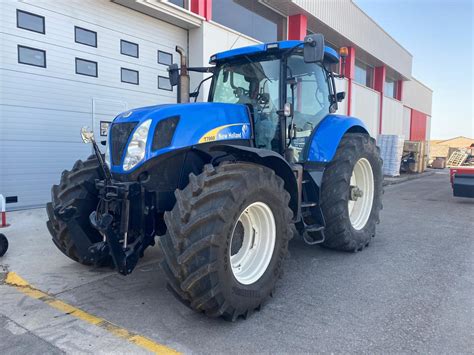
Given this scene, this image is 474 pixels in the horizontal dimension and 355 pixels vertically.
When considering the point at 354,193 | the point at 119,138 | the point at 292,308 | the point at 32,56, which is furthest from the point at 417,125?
the point at 119,138

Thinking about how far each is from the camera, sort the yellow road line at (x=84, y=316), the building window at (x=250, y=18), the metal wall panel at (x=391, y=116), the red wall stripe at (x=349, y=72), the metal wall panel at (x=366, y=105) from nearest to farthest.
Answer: the yellow road line at (x=84, y=316) < the building window at (x=250, y=18) < the red wall stripe at (x=349, y=72) < the metal wall panel at (x=366, y=105) < the metal wall panel at (x=391, y=116)

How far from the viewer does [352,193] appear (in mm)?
4848

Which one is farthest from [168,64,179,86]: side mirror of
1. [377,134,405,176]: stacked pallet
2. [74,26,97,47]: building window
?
[377,134,405,176]: stacked pallet

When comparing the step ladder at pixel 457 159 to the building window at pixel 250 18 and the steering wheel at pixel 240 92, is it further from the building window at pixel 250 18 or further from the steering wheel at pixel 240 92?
the steering wheel at pixel 240 92

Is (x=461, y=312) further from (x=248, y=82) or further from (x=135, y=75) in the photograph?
(x=135, y=75)

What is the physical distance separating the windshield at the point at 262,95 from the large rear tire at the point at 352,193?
2.87 feet

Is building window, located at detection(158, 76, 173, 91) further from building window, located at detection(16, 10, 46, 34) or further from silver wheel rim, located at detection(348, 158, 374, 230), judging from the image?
silver wheel rim, located at detection(348, 158, 374, 230)

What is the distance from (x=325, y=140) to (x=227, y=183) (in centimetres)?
204

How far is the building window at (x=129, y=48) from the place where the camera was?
8812mm

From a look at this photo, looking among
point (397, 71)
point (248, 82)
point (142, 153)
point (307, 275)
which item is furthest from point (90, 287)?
Answer: point (397, 71)

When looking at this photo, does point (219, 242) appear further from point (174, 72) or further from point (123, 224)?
point (174, 72)

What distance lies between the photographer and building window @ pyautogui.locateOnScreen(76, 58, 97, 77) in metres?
8.05

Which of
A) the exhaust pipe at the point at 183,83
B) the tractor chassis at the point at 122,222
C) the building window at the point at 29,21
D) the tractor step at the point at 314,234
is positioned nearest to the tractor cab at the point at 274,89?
the exhaust pipe at the point at 183,83

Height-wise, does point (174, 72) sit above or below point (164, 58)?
below
